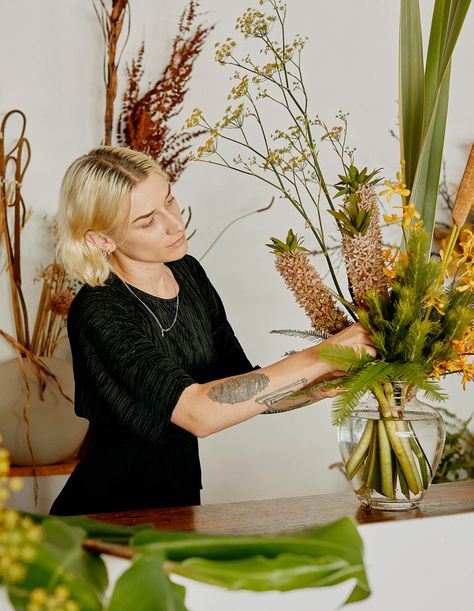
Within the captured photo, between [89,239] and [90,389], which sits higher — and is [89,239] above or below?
above

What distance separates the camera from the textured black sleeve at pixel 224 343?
2.01 metres

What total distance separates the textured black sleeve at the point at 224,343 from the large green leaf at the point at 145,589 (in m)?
1.41

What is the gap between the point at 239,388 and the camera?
1473 millimetres

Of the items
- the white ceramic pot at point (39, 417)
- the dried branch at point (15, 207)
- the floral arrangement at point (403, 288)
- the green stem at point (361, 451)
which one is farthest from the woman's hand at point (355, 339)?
the dried branch at point (15, 207)

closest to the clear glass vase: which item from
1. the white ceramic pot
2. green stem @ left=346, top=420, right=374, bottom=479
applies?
green stem @ left=346, top=420, right=374, bottom=479

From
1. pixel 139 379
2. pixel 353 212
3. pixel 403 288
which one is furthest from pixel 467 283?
pixel 139 379

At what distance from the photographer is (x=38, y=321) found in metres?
2.78

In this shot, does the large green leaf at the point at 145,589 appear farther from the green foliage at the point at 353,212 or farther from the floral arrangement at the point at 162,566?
the green foliage at the point at 353,212

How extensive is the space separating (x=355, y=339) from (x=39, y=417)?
5.23 feet

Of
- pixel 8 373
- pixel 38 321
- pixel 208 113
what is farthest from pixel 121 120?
pixel 8 373

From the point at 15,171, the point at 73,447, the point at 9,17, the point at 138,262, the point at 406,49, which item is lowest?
the point at 73,447

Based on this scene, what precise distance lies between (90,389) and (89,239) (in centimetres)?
33

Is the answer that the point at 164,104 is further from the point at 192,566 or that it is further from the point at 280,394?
the point at 192,566

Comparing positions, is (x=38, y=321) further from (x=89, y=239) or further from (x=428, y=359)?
(x=428, y=359)
